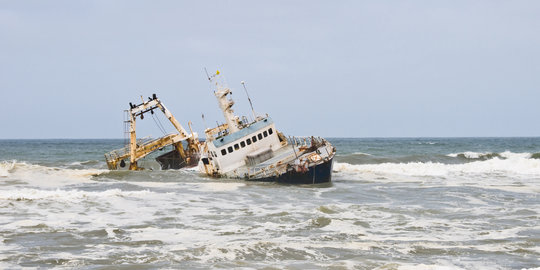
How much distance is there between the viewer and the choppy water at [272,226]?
11.3m

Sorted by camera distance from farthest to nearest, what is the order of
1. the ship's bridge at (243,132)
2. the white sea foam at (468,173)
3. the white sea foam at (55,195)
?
the white sea foam at (468,173) → the ship's bridge at (243,132) → the white sea foam at (55,195)

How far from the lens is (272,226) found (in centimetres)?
1516

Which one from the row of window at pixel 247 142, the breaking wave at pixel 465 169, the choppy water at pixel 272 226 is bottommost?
the choppy water at pixel 272 226

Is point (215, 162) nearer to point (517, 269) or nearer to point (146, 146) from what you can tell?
point (146, 146)

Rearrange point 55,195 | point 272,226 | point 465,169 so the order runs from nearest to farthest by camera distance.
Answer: point 272,226 < point 55,195 < point 465,169

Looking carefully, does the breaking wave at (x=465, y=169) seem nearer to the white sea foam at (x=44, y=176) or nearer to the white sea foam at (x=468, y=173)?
the white sea foam at (x=468, y=173)

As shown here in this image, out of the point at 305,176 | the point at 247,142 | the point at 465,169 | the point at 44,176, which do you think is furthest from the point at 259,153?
the point at 465,169

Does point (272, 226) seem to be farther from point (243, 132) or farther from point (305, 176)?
point (243, 132)

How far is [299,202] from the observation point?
20031 mm

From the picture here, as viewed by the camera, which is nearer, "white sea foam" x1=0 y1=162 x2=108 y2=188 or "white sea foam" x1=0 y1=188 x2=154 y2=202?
"white sea foam" x1=0 y1=188 x2=154 y2=202

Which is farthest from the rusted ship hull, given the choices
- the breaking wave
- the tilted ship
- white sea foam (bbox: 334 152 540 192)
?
the breaking wave

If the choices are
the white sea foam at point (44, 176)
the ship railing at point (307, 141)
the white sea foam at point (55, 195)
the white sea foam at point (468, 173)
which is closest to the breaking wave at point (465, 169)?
the white sea foam at point (468, 173)

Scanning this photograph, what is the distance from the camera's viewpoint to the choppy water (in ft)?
37.0

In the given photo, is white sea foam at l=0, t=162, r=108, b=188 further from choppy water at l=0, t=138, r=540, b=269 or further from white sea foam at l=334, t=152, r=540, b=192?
white sea foam at l=334, t=152, r=540, b=192
